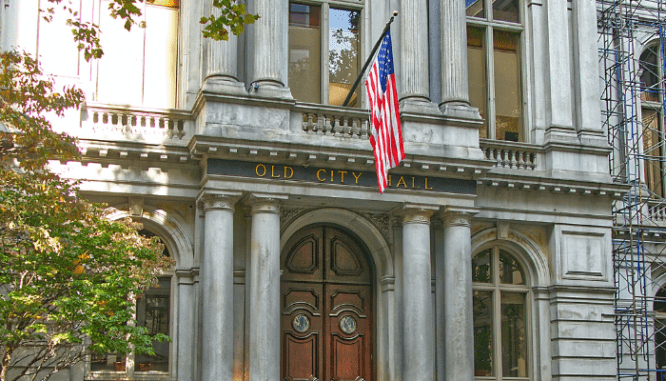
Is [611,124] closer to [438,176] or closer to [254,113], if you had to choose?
[438,176]

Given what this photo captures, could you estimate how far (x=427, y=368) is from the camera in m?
A: 21.4

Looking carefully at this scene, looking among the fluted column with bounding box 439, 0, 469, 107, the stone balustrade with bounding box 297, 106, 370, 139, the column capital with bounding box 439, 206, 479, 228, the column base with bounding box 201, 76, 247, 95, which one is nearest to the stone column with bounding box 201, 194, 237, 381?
the column base with bounding box 201, 76, 247, 95

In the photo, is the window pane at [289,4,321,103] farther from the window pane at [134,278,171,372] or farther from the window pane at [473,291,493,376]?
the window pane at [473,291,493,376]

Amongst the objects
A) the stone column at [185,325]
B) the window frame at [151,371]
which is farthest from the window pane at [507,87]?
the window frame at [151,371]

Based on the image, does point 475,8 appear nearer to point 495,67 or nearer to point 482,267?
point 495,67

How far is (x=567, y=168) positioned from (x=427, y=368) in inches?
288

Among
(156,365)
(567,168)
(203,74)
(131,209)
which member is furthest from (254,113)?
(567,168)

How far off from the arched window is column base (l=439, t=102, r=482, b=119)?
3937mm

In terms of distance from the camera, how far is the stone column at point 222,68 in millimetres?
21422

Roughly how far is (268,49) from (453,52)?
5.01 metres

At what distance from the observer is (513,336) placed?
24.7 metres

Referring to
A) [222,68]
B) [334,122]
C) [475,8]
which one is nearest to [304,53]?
[334,122]

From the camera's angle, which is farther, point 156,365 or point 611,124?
point 611,124

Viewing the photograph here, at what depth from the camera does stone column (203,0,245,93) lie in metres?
21.4
